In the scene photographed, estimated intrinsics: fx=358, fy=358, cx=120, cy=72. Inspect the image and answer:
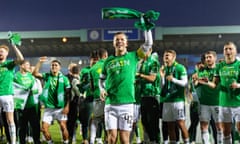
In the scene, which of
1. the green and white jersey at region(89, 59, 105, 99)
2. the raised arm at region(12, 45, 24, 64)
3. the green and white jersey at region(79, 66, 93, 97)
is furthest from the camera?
the green and white jersey at region(79, 66, 93, 97)

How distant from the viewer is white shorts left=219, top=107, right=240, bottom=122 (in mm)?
5254

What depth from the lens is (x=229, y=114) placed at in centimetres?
530

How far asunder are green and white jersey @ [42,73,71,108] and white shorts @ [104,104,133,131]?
2.23m

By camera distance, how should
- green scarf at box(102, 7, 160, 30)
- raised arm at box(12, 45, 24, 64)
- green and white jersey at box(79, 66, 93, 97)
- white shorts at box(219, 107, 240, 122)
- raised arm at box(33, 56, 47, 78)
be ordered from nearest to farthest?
green scarf at box(102, 7, 160, 30)
white shorts at box(219, 107, 240, 122)
raised arm at box(12, 45, 24, 64)
raised arm at box(33, 56, 47, 78)
green and white jersey at box(79, 66, 93, 97)

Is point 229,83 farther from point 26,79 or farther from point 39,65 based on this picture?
point 26,79

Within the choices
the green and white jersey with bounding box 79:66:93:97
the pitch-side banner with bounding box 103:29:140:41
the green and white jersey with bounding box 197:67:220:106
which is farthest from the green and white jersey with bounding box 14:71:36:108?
the pitch-side banner with bounding box 103:29:140:41

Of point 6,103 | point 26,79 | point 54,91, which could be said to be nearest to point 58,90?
point 54,91

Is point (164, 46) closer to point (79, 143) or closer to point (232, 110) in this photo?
point (79, 143)

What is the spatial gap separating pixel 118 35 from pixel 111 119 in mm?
1035

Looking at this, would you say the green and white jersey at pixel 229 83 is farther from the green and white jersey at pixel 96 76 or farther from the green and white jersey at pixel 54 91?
the green and white jersey at pixel 54 91

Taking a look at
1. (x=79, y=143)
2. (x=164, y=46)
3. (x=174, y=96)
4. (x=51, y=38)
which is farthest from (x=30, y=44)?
(x=174, y=96)

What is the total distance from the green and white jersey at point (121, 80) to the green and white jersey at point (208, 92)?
203 cm

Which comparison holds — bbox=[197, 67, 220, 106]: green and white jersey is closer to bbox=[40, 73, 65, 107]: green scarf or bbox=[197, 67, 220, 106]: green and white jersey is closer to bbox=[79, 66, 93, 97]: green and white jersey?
bbox=[79, 66, 93, 97]: green and white jersey

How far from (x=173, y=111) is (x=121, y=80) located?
193 cm
